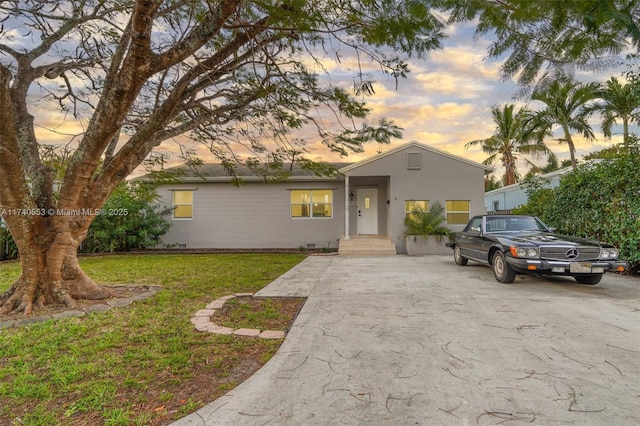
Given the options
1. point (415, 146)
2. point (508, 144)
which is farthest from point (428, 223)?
point (508, 144)

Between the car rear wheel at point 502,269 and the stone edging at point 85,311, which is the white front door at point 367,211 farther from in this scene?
the stone edging at point 85,311

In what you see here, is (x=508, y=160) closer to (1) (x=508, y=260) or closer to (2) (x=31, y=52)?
(1) (x=508, y=260)

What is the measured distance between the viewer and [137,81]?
3998mm

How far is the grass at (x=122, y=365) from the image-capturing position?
2.20 meters

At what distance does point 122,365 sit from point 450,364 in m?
2.88

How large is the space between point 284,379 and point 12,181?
15.3 feet

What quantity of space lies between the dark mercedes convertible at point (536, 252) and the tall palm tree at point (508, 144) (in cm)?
1834

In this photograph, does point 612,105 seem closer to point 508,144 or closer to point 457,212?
point 508,144

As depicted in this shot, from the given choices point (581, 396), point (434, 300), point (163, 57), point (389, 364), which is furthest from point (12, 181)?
point (581, 396)

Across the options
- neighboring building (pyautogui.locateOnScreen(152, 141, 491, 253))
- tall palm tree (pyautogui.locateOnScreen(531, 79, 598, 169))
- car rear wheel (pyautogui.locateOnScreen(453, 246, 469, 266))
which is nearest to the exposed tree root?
car rear wheel (pyautogui.locateOnScreen(453, 246, 469, 266))

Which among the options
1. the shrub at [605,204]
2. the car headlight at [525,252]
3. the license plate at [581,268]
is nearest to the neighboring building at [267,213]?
the shrub at [605,204]

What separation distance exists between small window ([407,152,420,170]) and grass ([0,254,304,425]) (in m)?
9.73

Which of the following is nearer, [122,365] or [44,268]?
[122,365]

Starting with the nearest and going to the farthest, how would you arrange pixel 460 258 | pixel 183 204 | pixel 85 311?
1. pixel 85 311
2. pixel 460 258
3. pixel 183 204
